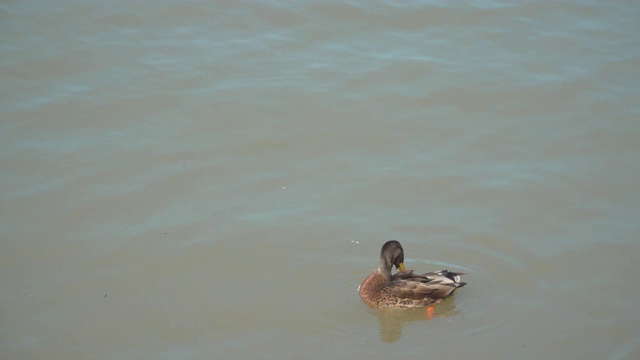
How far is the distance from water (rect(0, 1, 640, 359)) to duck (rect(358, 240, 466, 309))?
0.12m

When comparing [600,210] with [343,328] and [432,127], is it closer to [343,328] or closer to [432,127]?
[432,127]

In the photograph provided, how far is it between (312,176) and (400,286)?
1.99 metres

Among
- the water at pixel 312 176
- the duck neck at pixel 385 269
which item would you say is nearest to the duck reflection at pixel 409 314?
the water at pixel 312 176

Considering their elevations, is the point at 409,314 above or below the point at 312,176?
below

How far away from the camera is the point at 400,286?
7379 millimetres

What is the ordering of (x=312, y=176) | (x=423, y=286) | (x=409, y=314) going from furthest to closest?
(x=312, y=176) → (x=409, y=314) → (x=423, y=286)

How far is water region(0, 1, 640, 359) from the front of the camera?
705 cm

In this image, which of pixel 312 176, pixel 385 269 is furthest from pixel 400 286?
pixel 312 176

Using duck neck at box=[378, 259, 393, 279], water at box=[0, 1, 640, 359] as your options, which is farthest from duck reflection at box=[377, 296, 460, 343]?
duck neck at box=[378, 259, 393, 279]

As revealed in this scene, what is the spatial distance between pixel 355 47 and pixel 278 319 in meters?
5.31

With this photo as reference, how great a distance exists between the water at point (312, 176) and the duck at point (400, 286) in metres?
0.12

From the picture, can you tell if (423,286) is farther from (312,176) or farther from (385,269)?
(312,176)

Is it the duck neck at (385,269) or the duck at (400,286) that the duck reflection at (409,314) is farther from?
the duck neck at (385,269)

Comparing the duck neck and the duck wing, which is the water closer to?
the duck wing
